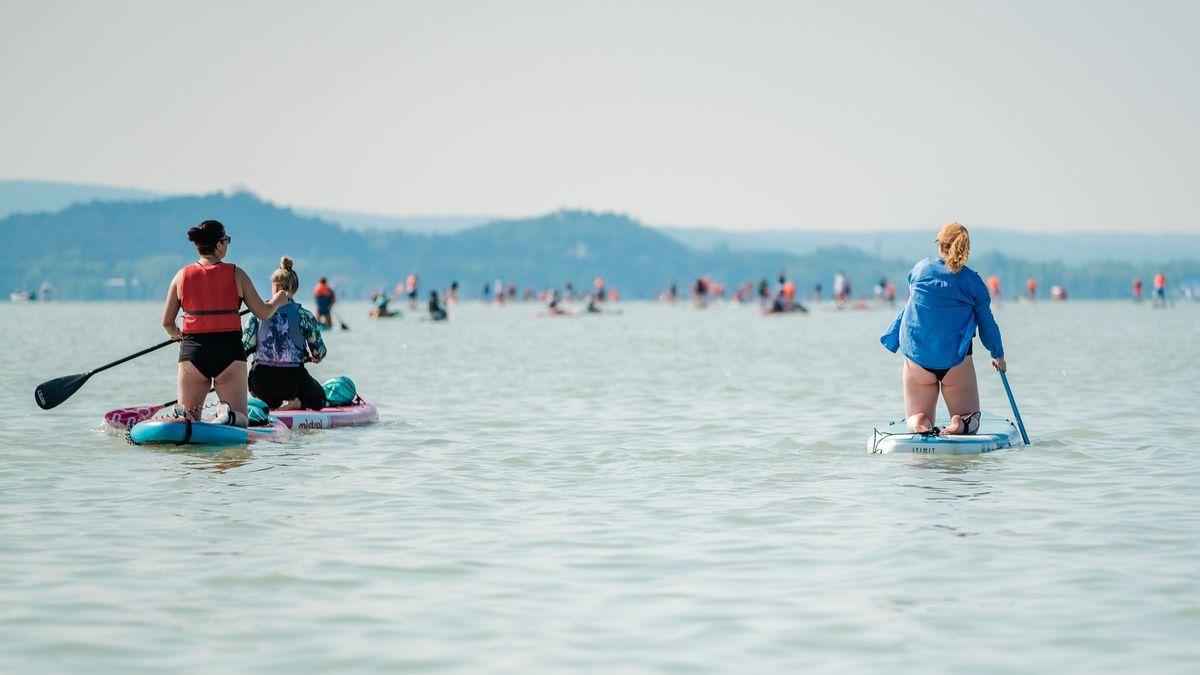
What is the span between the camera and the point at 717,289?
159 meters

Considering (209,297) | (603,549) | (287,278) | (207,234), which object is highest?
(207,234)

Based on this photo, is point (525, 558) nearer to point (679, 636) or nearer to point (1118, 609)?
point (679, 636)

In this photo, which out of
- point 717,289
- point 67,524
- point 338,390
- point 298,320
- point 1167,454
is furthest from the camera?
point 717,289

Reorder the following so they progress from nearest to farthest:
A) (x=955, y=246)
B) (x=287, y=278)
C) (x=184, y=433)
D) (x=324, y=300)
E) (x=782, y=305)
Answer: (x=955, y=246), (x=184, y=433), (x=287, y=278), (x=324, y=300), (x=782, y=305)

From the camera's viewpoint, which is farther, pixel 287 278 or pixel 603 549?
pixel 287 278

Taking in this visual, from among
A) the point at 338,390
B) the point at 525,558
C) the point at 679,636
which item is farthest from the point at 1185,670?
the point at 338,390

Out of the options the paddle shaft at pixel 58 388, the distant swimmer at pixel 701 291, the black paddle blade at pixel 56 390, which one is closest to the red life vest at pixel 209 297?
the paddle shaft at pixel 58 388

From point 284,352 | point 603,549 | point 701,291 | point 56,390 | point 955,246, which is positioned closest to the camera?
point 603,549

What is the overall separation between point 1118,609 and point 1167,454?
7.41 m

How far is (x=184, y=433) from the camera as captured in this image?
14484 mm

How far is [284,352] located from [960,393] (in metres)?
6.98

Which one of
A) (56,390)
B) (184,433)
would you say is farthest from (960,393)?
(56,390)

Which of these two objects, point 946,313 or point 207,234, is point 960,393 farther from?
point 207,234

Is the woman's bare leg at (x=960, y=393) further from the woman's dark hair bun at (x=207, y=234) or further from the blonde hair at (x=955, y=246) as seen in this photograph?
the woman's dark hair bun at (x=207, y=234)
